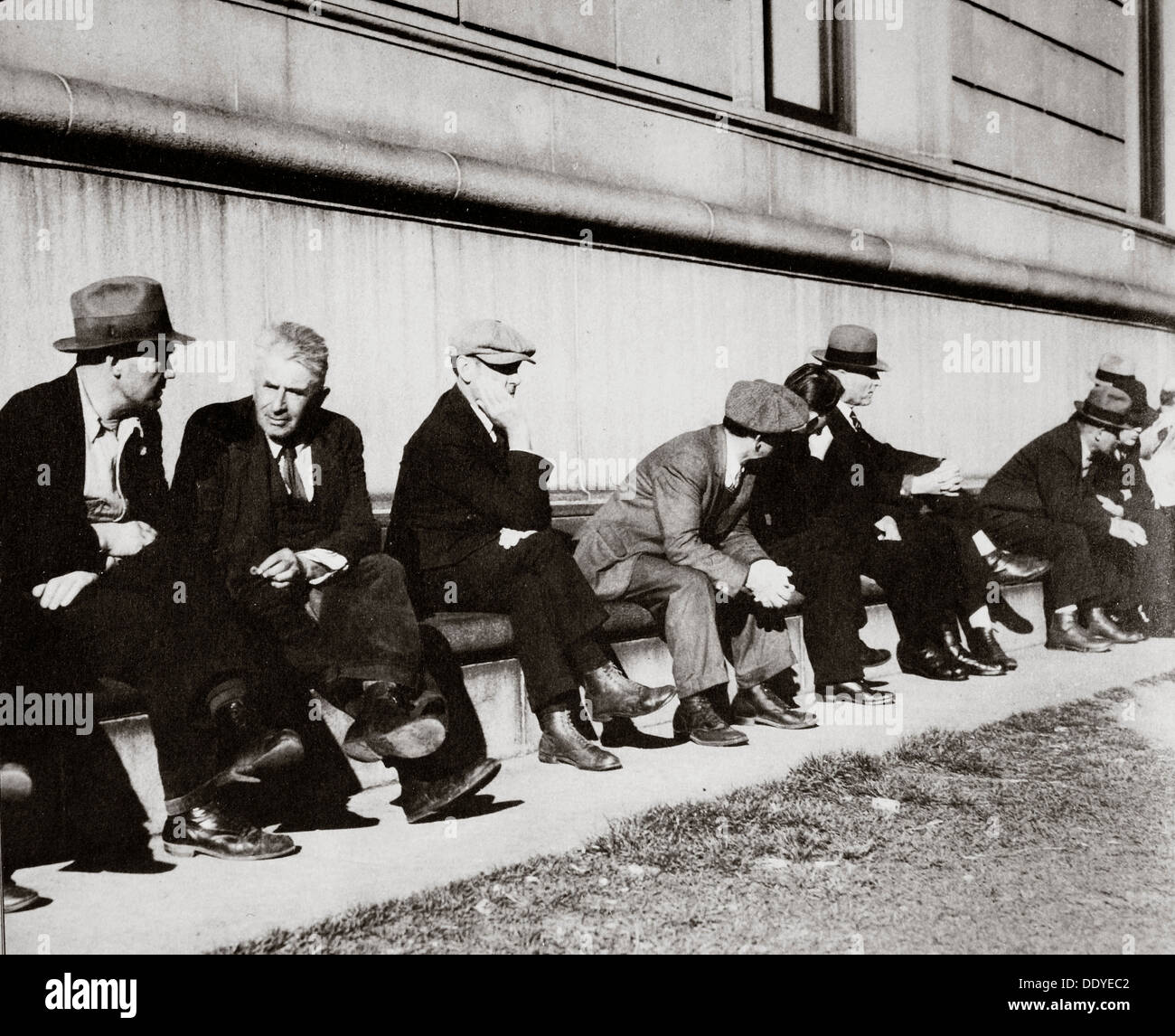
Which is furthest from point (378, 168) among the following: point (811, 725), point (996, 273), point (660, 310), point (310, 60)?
point (996, 273)

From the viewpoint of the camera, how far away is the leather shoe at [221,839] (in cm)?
439

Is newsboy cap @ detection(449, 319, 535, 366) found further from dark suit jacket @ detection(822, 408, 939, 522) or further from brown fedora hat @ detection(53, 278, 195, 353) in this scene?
dark suit jacket @ detection(822, 408, 939, 522)

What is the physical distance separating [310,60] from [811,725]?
378cm

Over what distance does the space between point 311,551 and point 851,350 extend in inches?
160

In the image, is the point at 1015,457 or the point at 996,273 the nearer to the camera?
the point at 1015,457

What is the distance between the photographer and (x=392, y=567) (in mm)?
5000

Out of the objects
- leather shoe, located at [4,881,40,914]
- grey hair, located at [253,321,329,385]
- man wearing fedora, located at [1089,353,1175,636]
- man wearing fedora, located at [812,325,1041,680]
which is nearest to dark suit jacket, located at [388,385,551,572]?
grey hair, located at [253,321,329,385]

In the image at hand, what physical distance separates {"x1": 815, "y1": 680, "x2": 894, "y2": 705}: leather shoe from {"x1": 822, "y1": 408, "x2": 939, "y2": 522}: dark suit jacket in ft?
3.45

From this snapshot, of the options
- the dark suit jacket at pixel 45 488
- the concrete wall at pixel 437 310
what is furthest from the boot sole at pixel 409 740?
the concrete wall at pixel 437 310

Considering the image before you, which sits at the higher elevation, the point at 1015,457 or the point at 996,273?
the point at 996,273

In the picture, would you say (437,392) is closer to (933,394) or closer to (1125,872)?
(1125,872)

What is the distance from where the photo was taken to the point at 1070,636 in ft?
28.6

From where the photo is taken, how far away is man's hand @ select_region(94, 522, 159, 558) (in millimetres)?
4562

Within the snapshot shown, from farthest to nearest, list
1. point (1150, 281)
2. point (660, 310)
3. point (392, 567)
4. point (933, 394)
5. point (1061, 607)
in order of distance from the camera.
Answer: point (1150, 281)
point (933, 394)
point (1061, 607)
point (660, 310)
point (392, 567)
